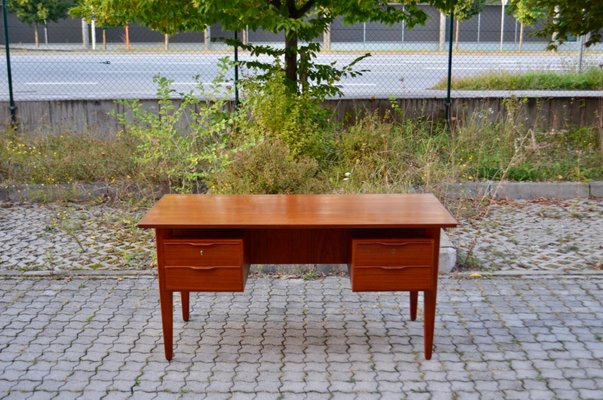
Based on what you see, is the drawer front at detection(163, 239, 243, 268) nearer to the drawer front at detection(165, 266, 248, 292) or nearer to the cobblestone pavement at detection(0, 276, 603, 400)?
the drawer front at detection(165, 266, 248, 292)

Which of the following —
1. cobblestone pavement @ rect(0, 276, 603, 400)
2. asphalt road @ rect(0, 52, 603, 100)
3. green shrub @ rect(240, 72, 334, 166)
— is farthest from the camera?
asphalt road @ rect(0, 52, 603, 100)

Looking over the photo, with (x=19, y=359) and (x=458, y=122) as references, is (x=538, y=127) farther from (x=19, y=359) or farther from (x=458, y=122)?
(x=19, y=359)

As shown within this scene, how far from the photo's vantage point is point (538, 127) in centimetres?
996

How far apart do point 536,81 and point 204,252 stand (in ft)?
34.3

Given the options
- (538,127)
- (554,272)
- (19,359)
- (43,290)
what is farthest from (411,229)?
(538,127)

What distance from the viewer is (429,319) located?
14.7 ft

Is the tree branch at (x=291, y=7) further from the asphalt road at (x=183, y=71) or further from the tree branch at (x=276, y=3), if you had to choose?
the asphalt road at (x=183, y=71)

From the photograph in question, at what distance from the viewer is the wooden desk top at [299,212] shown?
14.1 ft

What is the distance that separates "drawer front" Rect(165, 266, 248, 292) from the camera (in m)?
4.37

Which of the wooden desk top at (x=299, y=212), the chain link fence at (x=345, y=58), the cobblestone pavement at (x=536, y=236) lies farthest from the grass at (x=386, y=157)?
the wooden desk top at (x=299, y=212)

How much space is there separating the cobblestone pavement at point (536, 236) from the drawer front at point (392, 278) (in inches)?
77.3

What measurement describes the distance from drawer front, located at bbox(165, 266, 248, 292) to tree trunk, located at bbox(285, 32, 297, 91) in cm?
472

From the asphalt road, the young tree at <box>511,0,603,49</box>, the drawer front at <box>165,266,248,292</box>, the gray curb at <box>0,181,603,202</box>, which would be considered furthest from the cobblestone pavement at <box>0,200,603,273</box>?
the asphalt road

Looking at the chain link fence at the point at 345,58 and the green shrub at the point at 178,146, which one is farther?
the chain link fence at the point at 345,58
